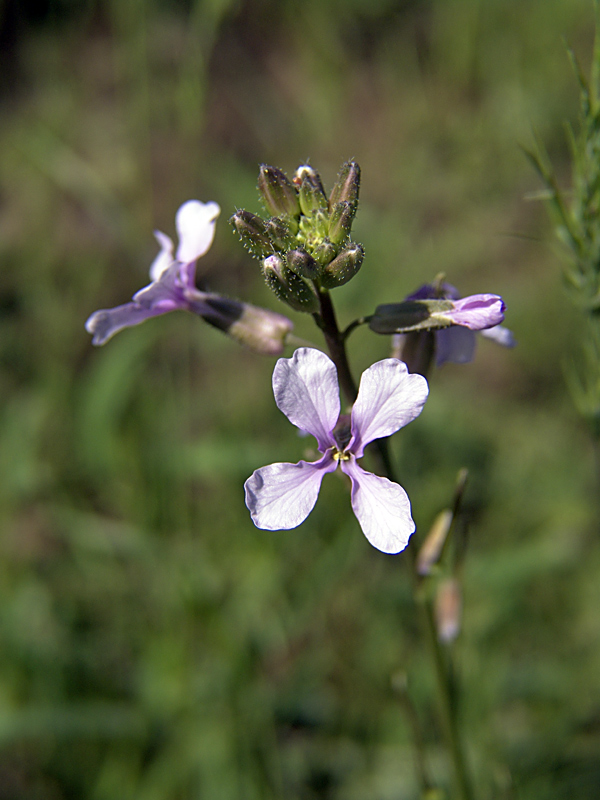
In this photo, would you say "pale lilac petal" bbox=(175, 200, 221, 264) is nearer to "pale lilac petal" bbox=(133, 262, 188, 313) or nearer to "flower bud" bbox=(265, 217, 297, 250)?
"pale lilac petal" bbox=(133, 262, 188, 313)

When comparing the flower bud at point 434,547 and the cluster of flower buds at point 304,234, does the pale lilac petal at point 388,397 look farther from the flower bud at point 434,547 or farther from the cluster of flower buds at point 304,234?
the flower bud at point 434,547

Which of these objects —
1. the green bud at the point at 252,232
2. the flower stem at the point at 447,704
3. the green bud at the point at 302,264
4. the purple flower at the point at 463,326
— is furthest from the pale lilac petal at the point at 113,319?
the flower stem at the point at 447,704

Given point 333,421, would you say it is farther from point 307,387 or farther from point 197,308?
point 197,308

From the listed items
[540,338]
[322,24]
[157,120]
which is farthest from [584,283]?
[322,24]

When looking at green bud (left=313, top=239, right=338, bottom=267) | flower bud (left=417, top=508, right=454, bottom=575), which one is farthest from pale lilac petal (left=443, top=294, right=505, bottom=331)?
flower bud (left=417, top=508, right=454, bottom=575)

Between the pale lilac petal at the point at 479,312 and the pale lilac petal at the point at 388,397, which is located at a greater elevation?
the pale lilac petal at the point at 479,312

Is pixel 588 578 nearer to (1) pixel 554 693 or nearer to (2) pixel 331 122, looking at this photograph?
(1) pixel 554 693
